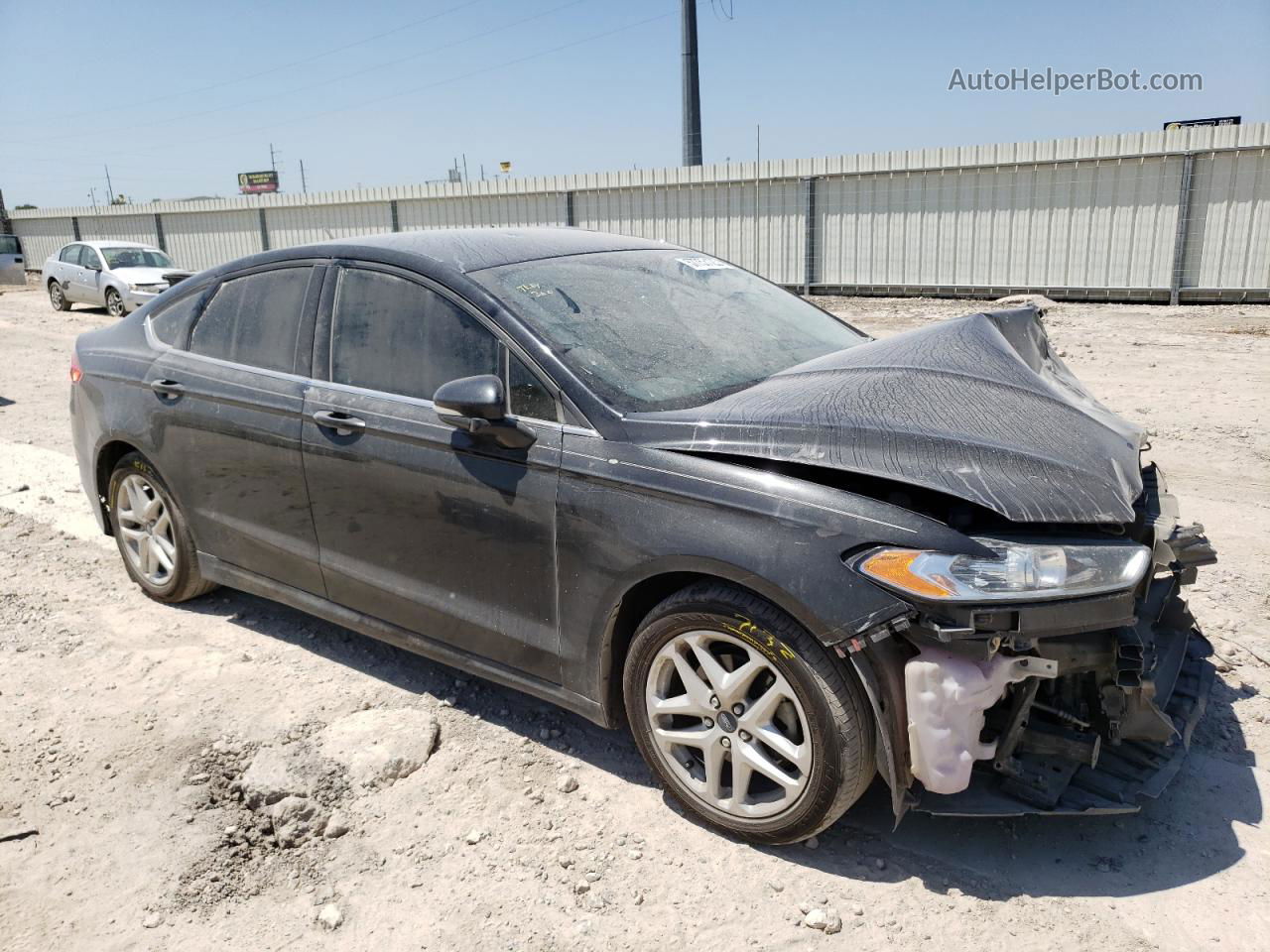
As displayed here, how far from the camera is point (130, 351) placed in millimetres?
4547

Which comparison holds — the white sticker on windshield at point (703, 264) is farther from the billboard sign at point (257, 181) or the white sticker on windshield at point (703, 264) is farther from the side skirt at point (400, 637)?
the billboard sign at point (257, 181)

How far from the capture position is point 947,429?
266cm

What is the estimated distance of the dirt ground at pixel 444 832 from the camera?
255 centimetres

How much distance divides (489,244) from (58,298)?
20.1 m

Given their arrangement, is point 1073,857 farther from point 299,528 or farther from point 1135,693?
point 299,528

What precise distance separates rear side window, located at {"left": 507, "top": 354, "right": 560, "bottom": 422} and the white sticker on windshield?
1165mm

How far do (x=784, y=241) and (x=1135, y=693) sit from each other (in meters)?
16.9

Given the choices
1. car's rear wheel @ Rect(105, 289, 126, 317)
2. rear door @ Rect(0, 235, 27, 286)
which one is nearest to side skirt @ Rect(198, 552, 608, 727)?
car's rear wheel @ Rect(105, 289, 126, 317)

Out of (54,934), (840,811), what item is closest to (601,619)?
(840,811)

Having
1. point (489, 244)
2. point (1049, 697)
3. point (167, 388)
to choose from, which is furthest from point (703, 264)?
point (167, 388)

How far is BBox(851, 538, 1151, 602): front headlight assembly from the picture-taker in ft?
7.65

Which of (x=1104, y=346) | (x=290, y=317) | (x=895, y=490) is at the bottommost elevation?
(x=1104, y=346)

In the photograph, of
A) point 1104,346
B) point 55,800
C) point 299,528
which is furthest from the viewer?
point 1104,346

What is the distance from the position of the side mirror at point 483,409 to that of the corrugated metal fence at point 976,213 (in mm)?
10474
